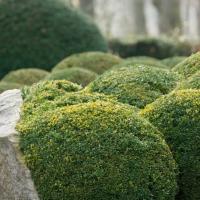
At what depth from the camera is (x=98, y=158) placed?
5562 mm

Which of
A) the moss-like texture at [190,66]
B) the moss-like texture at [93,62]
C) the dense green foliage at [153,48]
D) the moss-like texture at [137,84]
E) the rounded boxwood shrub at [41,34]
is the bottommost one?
the dense green foliage at [153,48]

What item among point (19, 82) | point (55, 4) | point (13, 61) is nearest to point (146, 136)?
point (19, 82)

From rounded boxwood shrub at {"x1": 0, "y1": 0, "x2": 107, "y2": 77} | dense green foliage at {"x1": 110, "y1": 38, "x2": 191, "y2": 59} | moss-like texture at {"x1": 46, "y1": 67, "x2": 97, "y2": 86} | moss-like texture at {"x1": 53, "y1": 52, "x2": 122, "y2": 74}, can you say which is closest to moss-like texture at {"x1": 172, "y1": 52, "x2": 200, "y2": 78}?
Answer: moss-like texture at {"x1": 46, "y1": 67, "x2": 97, "y2": 86}

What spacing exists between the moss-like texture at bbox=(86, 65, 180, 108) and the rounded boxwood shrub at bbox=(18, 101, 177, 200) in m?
0.93

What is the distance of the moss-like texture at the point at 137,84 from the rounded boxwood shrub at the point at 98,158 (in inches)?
36.4

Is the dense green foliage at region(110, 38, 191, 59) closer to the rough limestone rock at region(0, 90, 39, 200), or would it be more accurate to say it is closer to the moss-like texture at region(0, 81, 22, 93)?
the moss-like texture at region(0, 81, 22, 93)

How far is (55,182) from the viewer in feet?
18.3

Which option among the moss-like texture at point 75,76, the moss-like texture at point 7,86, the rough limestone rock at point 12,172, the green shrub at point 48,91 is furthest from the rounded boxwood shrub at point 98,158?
the moss-like texture at point 7,86

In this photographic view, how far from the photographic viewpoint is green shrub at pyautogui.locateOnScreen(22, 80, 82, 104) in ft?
22.3

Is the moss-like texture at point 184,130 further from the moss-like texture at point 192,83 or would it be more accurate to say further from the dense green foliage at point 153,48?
the dense green foliage at point 153,48

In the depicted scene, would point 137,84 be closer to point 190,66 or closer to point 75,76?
point 190,66

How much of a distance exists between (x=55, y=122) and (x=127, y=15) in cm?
2738

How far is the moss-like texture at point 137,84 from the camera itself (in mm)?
6852

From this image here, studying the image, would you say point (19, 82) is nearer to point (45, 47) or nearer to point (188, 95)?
point (45, 47)
